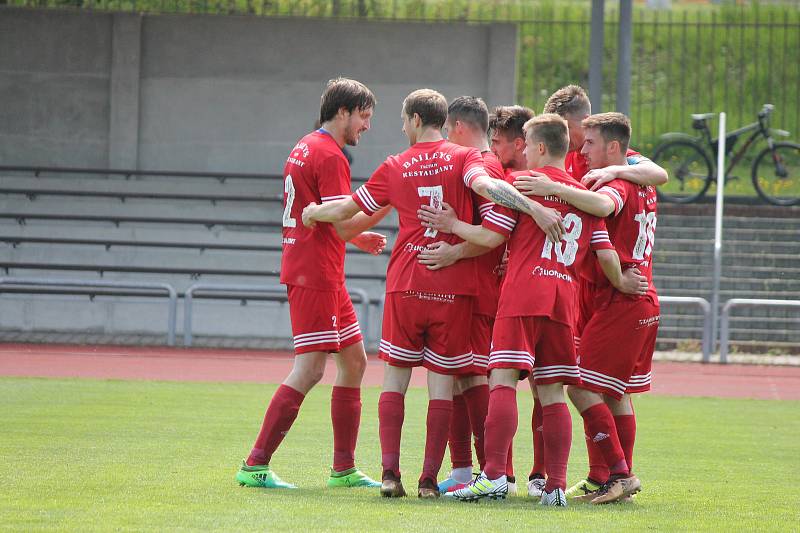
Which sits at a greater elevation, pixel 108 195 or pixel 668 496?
pixel 108 195

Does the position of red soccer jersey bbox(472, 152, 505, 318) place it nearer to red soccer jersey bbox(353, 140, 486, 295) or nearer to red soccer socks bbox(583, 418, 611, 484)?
red soccer jersey bbox(353, 140, 486, 295)

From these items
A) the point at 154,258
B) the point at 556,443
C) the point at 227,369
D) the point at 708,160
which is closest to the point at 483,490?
the point at 556,443

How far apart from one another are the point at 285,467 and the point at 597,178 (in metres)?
2.46

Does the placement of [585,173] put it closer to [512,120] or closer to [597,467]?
[512,120]

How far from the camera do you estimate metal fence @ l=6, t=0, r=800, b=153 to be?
72.7 feet

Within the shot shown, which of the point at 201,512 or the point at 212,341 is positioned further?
the point at 212,341

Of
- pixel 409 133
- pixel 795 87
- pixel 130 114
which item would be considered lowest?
pixel 409 133

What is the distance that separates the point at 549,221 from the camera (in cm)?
570

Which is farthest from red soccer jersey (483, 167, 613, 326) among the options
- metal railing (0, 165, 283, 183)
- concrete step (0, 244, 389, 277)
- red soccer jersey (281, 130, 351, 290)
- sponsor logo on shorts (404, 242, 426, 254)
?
metal railing (0, 165, 283, 183)

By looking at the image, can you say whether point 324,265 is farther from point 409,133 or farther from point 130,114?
point 130,114

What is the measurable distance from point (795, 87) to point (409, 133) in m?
21.0

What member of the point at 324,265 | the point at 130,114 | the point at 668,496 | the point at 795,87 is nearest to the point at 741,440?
the point at 668,496

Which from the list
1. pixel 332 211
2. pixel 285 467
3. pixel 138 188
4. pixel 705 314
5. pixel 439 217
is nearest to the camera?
pixel 439 217

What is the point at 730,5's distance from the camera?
2605 cm
